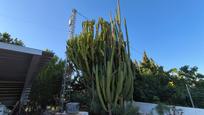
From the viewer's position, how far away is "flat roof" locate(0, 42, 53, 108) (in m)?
3.60

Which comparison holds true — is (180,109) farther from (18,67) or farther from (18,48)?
(18,48)

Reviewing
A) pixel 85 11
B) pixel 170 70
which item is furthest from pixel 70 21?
pixel 170 70

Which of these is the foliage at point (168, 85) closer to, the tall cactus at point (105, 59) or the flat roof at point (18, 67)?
the tall cactus at point (105, 59)

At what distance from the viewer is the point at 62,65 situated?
11430mm

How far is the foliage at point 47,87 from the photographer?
9828 millimetres

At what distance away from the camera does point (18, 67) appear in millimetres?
4520

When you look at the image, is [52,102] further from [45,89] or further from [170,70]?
[170,70]

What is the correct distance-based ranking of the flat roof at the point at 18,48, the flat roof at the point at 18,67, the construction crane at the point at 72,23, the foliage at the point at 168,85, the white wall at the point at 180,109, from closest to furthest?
the flat roof at the point at 18,48
the flat roof at the point at 18,67
the white wall at the point at 180,109
the foliage at the point at 168,85
the construction crane at the point at 72,23

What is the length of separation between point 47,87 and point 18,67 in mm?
6057

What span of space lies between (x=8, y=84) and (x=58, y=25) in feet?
21.3

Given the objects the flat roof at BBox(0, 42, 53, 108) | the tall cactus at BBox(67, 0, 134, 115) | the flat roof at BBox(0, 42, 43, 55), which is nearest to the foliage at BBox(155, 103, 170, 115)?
the tall cactus at BBox(67, 0, 134, 115)

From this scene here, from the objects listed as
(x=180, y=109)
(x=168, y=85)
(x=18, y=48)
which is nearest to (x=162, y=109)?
(x=180, y=109)

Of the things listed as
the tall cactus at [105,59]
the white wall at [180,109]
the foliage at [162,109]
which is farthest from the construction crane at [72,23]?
the foliage at [162,109]

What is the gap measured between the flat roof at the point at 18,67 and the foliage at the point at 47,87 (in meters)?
3.41
